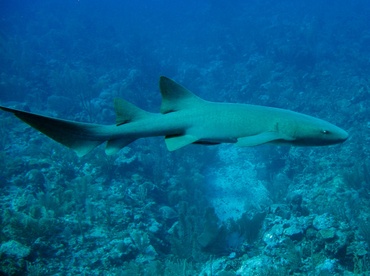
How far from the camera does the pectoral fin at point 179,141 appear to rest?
2449 millimetres

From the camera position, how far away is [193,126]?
252cm

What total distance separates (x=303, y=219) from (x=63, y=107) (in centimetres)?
1635

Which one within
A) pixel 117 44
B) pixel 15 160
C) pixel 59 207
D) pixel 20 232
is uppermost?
pixel 117 44

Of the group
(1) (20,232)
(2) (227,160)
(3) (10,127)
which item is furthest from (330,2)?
(1) (20,232)

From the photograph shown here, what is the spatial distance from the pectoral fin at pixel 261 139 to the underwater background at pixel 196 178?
4152 millimetres

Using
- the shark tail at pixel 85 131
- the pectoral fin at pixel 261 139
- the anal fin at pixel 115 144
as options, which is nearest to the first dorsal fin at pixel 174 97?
the shark tail at pixel 85 131

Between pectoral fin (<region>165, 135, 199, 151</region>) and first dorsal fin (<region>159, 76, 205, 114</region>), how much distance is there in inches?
12.0

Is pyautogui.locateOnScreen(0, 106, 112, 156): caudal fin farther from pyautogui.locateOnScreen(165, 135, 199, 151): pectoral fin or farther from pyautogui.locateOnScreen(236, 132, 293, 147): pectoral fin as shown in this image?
pyautogui.locateOnScreen(236, 132, 293, 147): pectoral fin

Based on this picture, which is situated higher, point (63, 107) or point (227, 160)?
point (63, 107)

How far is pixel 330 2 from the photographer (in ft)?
141

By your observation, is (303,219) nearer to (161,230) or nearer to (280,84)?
(161,230)

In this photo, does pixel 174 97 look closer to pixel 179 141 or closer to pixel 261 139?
pixel 179 141

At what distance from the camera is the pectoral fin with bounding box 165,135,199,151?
8.04 feet

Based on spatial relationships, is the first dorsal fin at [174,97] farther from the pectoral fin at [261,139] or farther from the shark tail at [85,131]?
the pectoral fin at [261,139]
